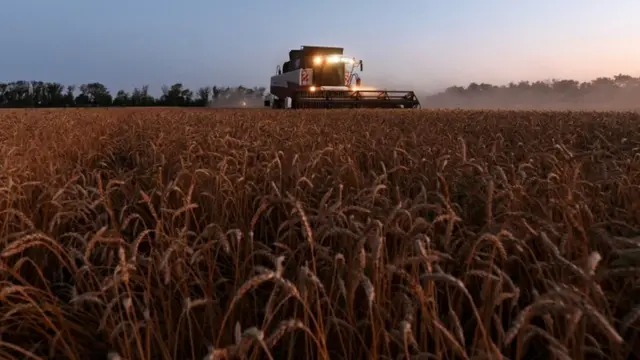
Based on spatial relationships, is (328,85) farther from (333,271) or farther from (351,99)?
(333,271)

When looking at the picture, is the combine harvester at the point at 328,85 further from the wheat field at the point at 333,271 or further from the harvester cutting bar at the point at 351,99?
the wheat field at the point at 333,271

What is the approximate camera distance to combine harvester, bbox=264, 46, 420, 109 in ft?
84.2

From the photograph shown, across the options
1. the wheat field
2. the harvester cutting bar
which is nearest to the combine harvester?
the harvester cutting bar

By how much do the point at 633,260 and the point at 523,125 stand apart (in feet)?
24.7

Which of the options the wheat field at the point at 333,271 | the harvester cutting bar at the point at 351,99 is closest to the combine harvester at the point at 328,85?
the harvester cutting bar at the point at 351,99

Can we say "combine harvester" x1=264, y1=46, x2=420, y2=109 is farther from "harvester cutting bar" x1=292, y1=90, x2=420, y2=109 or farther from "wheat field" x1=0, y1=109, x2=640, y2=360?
"wheat field" x1=0, y1=109, x2=640, y2=360

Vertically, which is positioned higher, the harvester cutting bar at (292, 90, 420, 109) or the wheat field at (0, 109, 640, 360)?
the harvester cutting bar at (292, 90, 420, 109)

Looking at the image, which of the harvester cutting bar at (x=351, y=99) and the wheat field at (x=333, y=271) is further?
the harvester cutting bar at (x=351, y=99)

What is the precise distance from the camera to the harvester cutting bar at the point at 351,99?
25062mm

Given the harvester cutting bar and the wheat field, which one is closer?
the wheat field

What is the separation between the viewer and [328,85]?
93.0 ft

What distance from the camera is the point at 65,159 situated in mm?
5203

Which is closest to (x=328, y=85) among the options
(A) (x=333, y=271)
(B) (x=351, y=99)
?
(B) (x=351, y=99)

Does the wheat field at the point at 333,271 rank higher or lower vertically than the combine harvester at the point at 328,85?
lower
